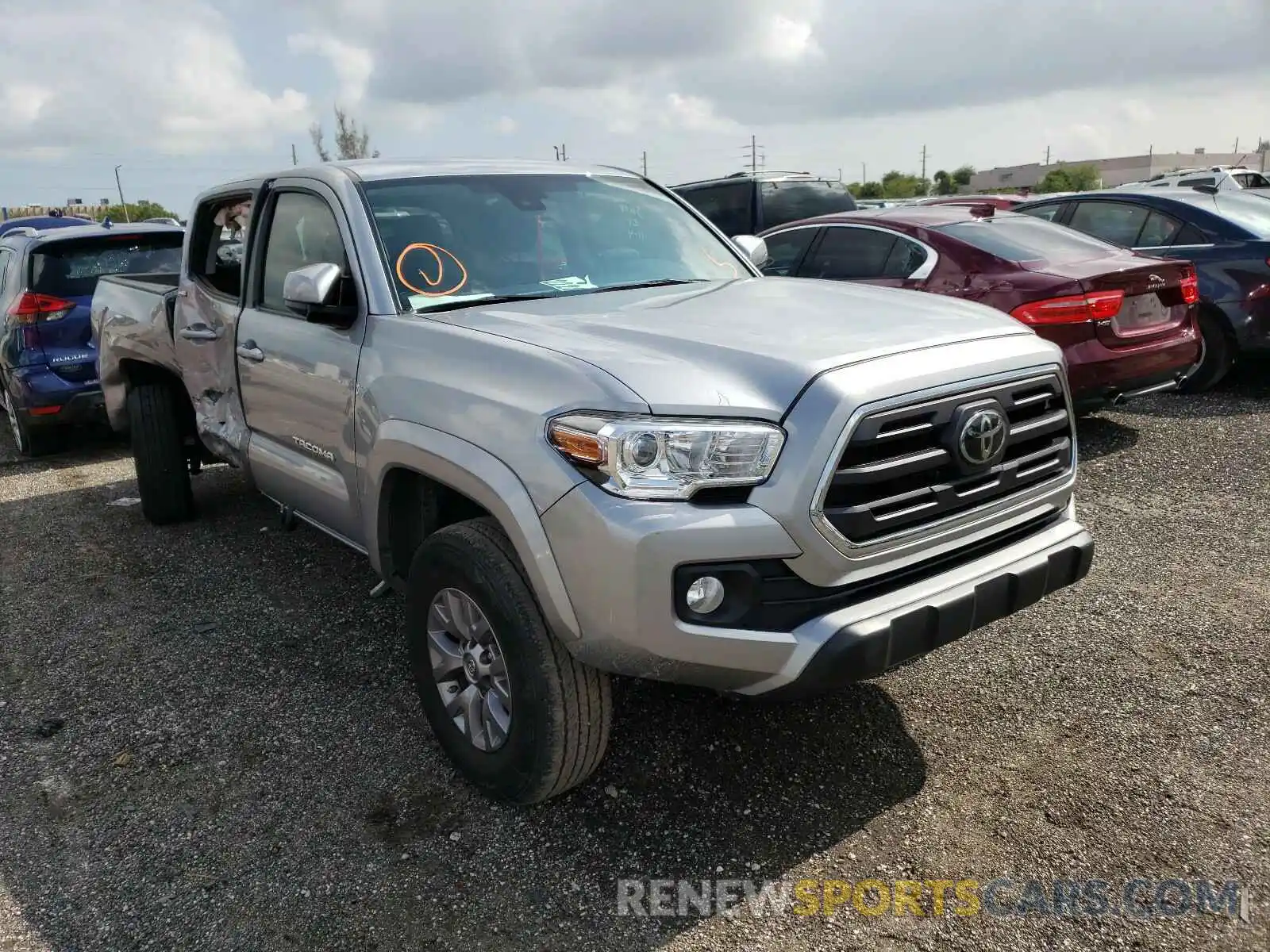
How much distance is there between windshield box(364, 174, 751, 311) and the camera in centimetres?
352

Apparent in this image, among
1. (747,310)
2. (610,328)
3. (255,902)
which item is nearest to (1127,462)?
(747,310)

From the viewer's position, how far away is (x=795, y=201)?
37.2 ft

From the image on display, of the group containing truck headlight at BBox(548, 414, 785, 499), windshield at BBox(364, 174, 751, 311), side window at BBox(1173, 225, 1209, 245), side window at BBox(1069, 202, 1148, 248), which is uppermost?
windshield at BBox(364, 174, 751, 311)

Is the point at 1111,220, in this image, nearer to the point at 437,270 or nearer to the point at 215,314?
the point at 437,270

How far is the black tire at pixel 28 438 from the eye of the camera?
7.78 meters

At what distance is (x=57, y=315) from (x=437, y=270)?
17.8 ft

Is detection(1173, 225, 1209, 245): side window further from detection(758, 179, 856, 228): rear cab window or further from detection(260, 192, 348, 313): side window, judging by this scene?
detection(260, 192, 348, 313): side window

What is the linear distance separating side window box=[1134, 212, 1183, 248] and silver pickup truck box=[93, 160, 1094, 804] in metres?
5.60

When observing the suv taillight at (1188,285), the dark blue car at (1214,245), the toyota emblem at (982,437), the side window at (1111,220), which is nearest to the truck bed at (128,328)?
the toyota emblem at (982,437)

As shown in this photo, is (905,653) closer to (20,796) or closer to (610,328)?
(610,328)

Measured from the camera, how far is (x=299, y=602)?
471cm

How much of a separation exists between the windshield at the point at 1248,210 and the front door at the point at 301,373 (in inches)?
273

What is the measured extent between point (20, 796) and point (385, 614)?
158 cm

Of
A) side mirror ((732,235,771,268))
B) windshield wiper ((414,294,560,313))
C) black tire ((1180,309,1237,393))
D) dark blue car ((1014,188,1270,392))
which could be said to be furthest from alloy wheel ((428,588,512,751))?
dark blue car ((1014,188,1270,392))
